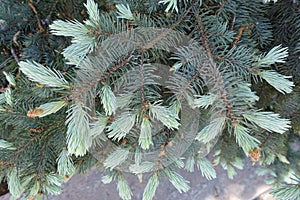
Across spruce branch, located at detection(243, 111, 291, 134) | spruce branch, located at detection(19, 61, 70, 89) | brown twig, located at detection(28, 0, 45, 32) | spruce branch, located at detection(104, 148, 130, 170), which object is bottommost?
spruce branch, located at detection(104, 148, 130, 170)

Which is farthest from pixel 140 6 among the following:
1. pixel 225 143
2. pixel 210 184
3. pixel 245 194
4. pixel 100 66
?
pixel 245 194

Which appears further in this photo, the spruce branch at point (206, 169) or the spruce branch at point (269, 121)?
the spruce branch at point (206, 169)

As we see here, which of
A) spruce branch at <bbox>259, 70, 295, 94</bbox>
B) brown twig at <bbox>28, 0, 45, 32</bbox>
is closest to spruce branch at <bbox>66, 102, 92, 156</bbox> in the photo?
spruce branch at <bbox>259, 70, 295, 94</bbox>

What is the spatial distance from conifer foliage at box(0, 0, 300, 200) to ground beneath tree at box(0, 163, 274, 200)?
590 mm

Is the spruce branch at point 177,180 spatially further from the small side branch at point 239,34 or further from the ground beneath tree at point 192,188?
the ground beneath tree at point 192,188

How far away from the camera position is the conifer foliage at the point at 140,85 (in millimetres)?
596

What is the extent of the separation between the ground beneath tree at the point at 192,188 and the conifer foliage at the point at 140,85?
1.94 ft

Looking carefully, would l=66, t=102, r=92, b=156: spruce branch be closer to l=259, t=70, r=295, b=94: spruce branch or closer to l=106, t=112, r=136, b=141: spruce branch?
l=106, t=112, r=136, b=141: spruce branch

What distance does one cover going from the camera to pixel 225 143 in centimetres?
123

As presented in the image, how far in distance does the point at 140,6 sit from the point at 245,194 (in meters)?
1.35

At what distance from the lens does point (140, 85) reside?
65 cm

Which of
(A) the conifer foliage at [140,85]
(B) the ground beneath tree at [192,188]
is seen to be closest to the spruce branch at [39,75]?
(A) the conifer foliage at [140,85]

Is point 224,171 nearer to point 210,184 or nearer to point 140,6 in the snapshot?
point 210,184

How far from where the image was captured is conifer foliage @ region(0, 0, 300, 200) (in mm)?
596
